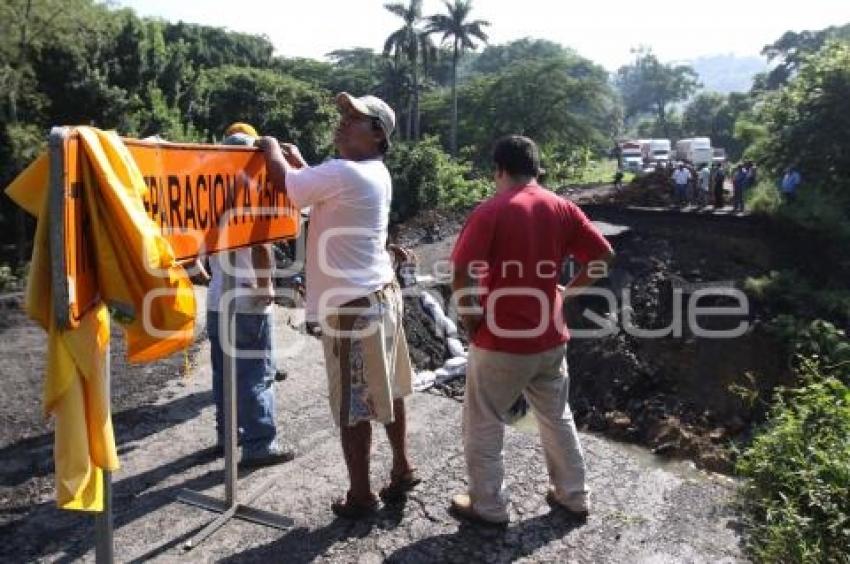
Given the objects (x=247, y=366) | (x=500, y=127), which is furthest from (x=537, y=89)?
(x=247, y=366)

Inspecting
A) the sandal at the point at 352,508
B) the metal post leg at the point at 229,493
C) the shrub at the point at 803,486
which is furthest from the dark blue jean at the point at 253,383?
the shrub at the point at 803,486

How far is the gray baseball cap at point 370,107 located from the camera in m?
3.06

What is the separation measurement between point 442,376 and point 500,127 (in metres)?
33.4

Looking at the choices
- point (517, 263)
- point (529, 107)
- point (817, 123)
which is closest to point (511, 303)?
point (517, 263)

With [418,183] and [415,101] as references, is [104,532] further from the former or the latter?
[415,101]

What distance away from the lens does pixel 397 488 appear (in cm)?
355

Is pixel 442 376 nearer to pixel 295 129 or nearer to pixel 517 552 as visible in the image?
pixel 517 552

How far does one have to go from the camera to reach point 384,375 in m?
3.22

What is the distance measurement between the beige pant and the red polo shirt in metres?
0.08

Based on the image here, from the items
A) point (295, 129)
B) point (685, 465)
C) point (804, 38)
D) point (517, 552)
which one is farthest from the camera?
point (804, 38)

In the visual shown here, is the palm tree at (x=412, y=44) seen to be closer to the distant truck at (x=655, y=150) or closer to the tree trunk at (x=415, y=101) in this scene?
the tree trunk at (x=415, y=101)

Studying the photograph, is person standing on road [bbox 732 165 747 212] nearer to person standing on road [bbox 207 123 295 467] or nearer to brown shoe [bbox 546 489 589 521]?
brown shoe [bbox 546 489 589 521]

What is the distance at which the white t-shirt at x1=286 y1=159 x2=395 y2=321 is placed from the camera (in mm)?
3000

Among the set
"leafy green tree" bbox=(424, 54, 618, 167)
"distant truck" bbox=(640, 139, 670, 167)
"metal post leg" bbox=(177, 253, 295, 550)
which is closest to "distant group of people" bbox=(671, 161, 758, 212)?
"metal post leg" bbox=(177, 253, 295, 550)
